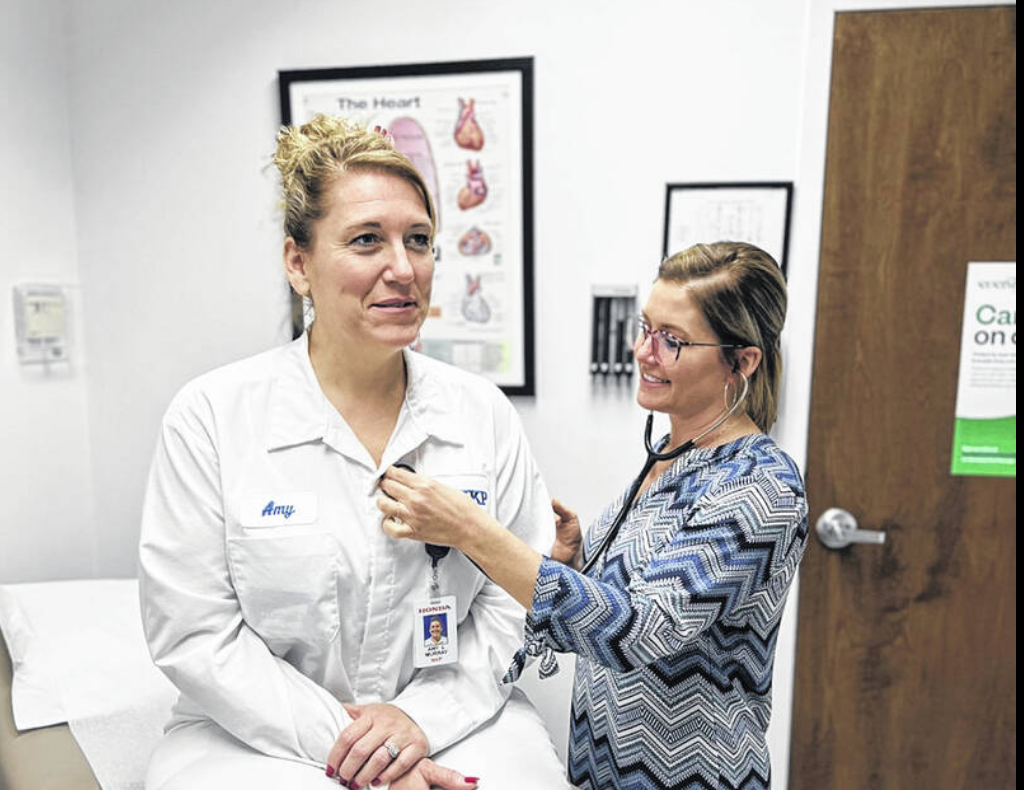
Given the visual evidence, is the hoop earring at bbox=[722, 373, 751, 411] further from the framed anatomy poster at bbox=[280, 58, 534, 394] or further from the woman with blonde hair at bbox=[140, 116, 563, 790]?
the framed anatomy poster at bbox=[280, 58, 534, 394]

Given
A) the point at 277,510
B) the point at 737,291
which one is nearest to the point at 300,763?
the point at 277,510

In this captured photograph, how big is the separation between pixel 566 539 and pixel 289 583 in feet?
1.71

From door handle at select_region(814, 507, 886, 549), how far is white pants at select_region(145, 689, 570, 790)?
2.96ft

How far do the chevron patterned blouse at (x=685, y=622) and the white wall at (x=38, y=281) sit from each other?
1.45 m

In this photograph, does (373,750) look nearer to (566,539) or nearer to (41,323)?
(566,539)

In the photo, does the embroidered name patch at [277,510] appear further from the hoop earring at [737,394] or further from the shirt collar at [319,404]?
the hoop earring at [737,394]

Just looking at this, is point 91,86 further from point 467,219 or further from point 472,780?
point 472,780

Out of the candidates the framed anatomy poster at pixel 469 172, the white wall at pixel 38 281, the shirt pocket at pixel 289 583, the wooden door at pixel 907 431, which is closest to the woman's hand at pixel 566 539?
the shirt pocket at pixel 289 583

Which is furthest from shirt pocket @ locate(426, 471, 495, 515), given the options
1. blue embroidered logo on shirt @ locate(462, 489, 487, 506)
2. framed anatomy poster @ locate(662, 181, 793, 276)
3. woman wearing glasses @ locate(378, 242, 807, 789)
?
framed anatomy poster @ locate(662, 181, 793, 276)

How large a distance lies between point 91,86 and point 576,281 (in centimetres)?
138

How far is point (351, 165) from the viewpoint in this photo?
3.98 feet

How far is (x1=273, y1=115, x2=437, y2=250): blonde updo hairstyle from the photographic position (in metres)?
1.21

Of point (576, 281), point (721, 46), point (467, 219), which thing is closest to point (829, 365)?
point (576, 281)

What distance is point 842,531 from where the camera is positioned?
1.84m
